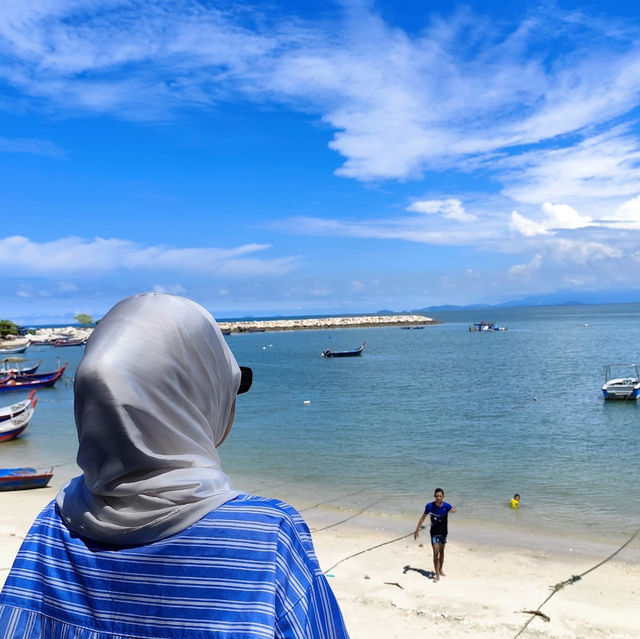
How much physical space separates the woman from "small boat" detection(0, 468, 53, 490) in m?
17.6

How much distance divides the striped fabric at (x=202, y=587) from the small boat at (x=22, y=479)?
17.6 m

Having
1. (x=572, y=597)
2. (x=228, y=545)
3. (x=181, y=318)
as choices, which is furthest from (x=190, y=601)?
(x=572, y=597)

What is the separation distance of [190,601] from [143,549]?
15cm

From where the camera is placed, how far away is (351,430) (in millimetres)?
25734

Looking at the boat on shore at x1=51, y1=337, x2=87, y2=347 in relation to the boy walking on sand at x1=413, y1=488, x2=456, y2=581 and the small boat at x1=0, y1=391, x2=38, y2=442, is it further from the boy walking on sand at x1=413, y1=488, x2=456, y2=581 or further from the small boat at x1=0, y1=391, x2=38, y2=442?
the boy walking on sand at x1=413, y1=488, x2=456, y2=581

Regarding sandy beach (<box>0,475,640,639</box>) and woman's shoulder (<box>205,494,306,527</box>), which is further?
sandy beach (<box>0,475,640,639</box>)

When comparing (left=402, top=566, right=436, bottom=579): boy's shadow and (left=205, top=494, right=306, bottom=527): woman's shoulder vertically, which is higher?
(left=205, top=494, right=306, bottom=527): woman's shoulder

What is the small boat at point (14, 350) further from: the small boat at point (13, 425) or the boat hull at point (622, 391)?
the boat hull at point (622, 391)

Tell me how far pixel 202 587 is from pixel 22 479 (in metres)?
18.0

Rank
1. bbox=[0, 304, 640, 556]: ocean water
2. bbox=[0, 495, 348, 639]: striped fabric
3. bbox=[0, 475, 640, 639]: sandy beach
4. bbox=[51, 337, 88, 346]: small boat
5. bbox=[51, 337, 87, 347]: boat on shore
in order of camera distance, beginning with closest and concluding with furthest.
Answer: bbox=[0, 495, 348, 639]: striped fabric < bbox=[0, 475, 640, 639]: sandy beach < bbox=[0, 304, 640, 556]: ocean water < bbox=[51, 337, 87, 347]: boat on shore < bbox=[51, 337, 88, 346]: small boat

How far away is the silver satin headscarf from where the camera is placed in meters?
1.27

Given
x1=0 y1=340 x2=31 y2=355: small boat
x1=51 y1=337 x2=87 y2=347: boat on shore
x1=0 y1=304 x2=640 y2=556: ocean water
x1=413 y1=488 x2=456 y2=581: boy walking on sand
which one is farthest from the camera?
x1=51 y1=337 x2=87 y2=347: boat on shore

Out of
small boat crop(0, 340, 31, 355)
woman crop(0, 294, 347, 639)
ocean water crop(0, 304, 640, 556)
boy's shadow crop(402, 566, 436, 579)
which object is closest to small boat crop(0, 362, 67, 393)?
ocean water crop(0, 304, 640, 556)

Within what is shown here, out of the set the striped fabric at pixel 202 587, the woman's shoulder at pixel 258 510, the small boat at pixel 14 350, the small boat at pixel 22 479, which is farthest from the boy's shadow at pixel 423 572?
the small boat at pixel 14 350
